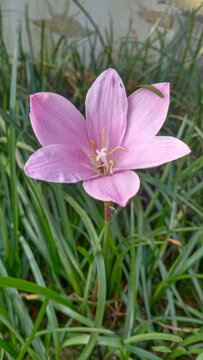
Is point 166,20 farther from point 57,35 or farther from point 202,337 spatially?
point 202,337

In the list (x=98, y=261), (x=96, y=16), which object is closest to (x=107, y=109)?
(x=98, y=261)

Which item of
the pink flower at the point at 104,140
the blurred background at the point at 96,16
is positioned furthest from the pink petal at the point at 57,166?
the blurred background at the point at 96,16

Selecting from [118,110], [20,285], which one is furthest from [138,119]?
[20,285]

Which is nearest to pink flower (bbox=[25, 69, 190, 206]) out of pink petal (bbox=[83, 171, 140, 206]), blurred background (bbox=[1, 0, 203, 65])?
pink petal (bbox=[83, 171, 140, 206])

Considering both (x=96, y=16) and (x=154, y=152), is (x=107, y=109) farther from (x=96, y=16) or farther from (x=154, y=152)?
(x=96, y=16)

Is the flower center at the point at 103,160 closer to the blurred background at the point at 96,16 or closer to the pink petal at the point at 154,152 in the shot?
the pink petal at the point at 154,152

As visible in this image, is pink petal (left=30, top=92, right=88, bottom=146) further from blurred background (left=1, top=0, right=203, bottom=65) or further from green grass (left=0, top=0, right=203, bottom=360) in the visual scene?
blurred background (left=1, top=0, right=203, bottom=65)
